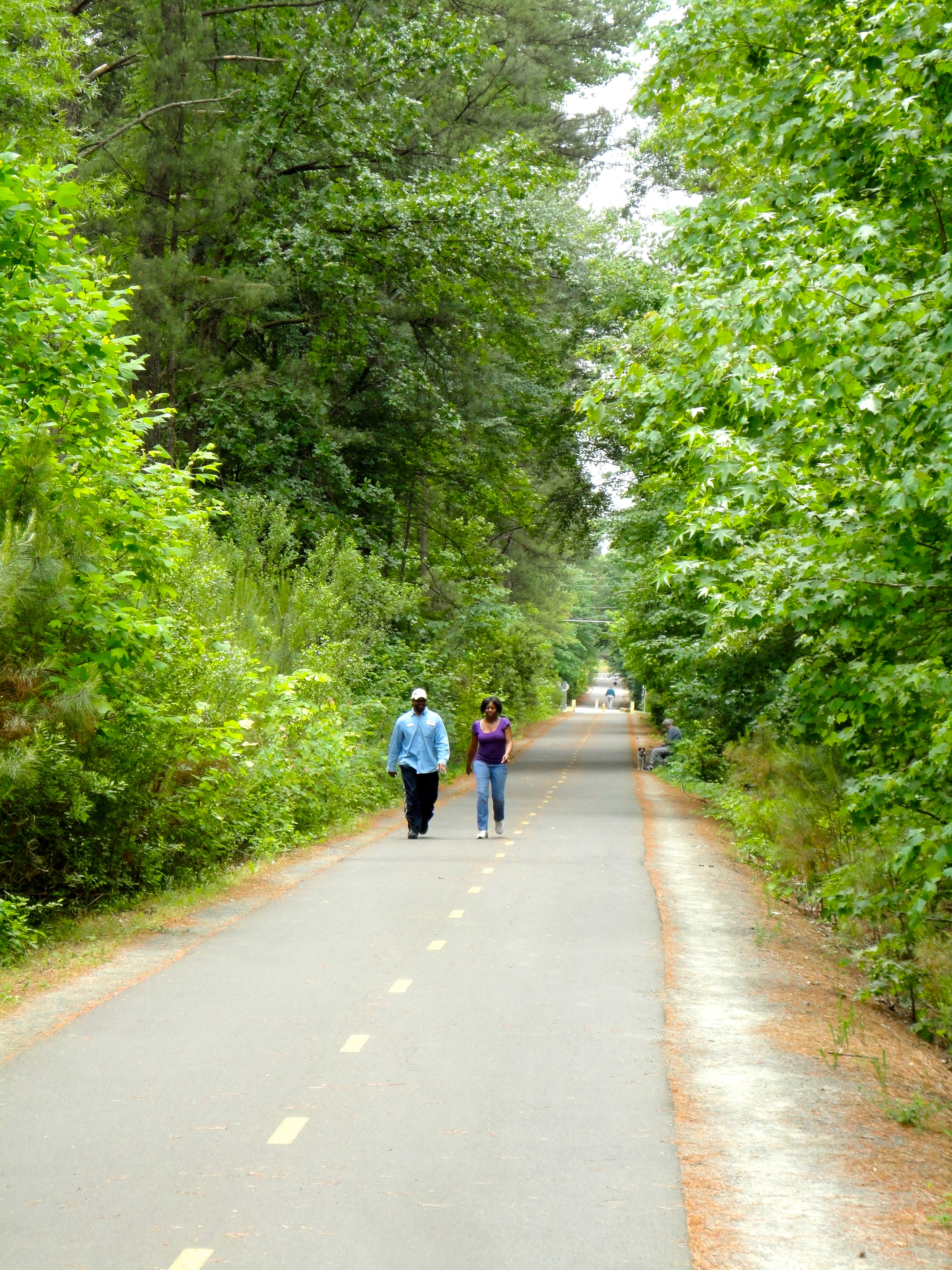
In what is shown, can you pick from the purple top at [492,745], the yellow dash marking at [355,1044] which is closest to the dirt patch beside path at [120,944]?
the yellow dash marking at [355,1044]

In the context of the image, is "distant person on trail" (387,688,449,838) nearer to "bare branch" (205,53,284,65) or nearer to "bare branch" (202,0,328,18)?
"bare branch" (202,0,328,18)

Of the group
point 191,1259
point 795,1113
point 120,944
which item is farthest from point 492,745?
point 191,1259

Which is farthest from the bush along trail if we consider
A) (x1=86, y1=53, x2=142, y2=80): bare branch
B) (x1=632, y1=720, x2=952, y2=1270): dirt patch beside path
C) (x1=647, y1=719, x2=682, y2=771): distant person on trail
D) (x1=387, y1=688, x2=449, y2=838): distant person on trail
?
(x1=647, y1=719, x2=682, y2=771): distant person on trail

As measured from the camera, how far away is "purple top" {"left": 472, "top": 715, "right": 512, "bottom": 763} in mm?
16781

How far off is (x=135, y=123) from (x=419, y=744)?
1088cm

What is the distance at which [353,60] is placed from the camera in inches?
881

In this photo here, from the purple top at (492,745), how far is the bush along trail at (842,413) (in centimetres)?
496

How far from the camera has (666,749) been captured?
37.2 metres

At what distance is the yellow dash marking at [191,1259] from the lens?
4.06 metres

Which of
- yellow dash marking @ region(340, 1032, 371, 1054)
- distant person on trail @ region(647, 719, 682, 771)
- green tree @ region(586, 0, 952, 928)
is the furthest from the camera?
distant person on trail @ region(647, 719, 682, 771)

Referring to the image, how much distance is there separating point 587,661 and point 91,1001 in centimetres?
10457

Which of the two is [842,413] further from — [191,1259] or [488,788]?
[488,788]

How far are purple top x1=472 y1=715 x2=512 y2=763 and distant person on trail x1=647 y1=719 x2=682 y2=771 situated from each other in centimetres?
2014

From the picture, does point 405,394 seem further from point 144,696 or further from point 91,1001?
point 91,1001
